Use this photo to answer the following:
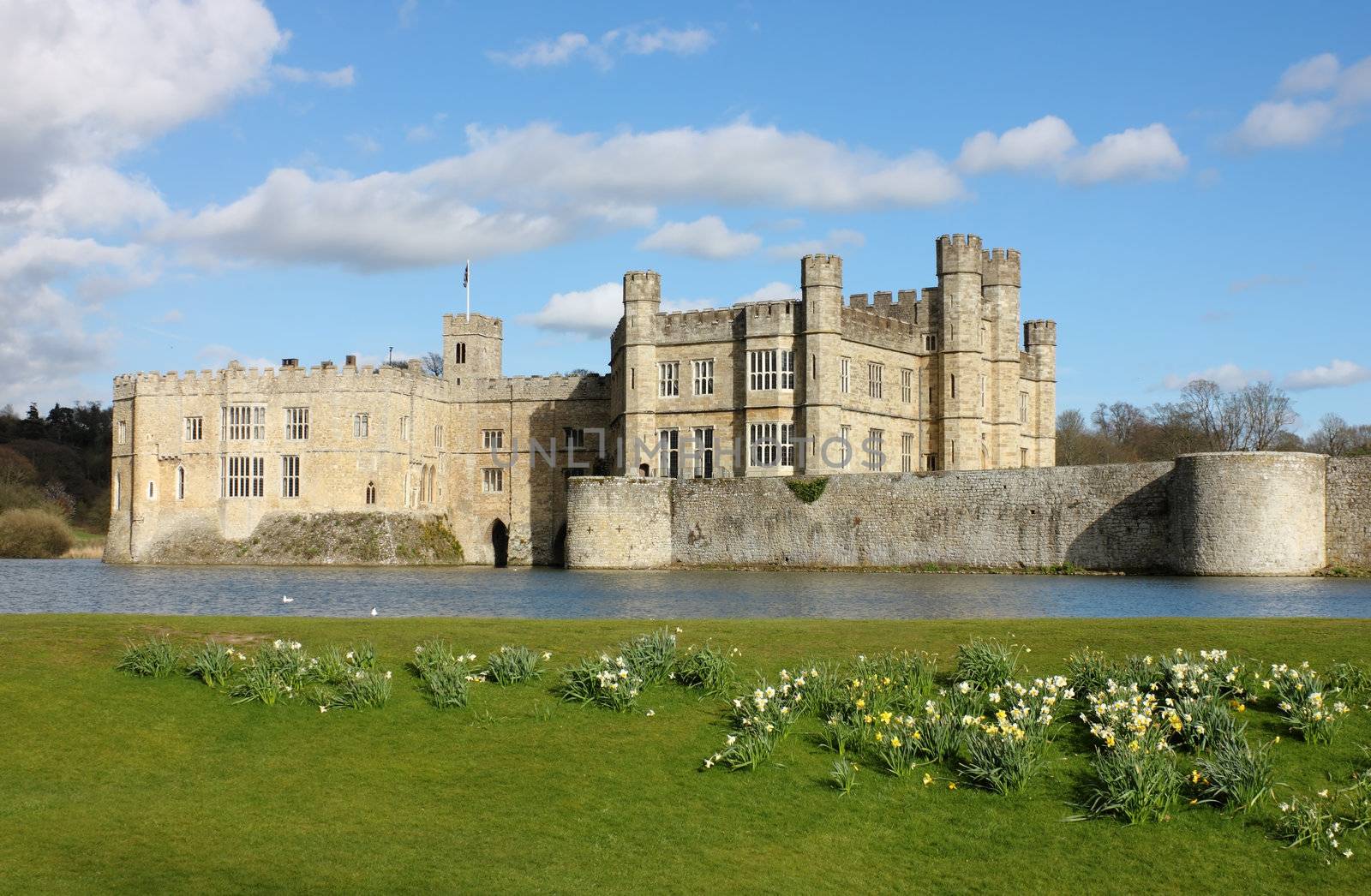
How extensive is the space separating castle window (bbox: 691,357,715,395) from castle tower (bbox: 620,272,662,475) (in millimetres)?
1888

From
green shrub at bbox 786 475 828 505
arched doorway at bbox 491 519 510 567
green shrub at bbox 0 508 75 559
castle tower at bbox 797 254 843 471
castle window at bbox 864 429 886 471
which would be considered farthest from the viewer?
green shrub at bbox 0 508 75 559

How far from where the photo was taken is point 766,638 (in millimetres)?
15445

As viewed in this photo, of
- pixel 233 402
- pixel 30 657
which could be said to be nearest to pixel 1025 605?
pixel 30 657

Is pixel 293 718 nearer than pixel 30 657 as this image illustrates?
Yes

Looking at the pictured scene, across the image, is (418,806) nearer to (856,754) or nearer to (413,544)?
(856,754)

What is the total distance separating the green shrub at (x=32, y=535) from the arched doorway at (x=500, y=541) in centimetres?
2404

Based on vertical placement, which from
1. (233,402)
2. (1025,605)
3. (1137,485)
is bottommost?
(1025,605)

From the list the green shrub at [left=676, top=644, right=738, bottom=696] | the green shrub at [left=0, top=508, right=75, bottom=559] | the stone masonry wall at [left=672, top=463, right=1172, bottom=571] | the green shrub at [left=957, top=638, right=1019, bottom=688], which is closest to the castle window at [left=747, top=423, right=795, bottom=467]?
the stone masonry wall at [left=672, top=463, right=1172, bottom=571]

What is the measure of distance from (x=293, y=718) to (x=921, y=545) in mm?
36790

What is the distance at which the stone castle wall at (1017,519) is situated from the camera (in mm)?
39469

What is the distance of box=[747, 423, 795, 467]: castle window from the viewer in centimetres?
5334

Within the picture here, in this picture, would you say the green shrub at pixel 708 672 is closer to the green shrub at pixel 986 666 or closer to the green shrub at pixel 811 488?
the green shrub at pixel 986 666

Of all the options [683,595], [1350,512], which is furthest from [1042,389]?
[683,595]

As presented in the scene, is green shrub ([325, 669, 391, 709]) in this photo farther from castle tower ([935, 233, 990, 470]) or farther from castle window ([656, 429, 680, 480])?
castle tower ([935, 233, 990, 470])
